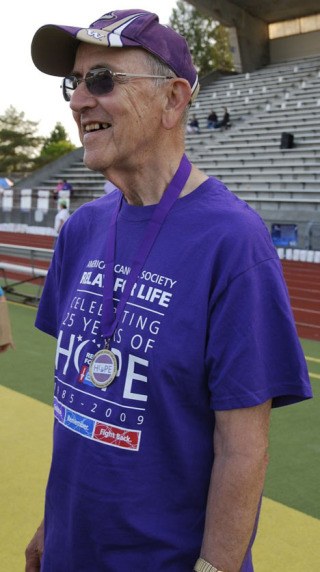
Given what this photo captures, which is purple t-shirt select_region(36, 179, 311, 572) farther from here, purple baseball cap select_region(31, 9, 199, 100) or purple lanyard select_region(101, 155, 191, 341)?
purple baseball cap select_region(31, 9, 199, 100)

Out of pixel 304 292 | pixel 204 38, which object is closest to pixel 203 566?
pixel 304 292

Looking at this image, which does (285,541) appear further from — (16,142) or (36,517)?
(16,142)

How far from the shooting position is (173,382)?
1482mm

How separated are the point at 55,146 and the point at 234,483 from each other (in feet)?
313

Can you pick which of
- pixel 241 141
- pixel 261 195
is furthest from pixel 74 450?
pixel 241 141

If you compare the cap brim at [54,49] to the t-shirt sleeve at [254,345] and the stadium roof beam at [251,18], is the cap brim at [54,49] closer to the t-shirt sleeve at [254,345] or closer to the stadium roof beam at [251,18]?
the t-shirt sleeve at [254,345]

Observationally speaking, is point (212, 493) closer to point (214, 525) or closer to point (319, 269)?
point (214, 525)

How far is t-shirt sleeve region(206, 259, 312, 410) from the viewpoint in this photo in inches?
56.1

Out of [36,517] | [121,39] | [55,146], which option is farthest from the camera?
[55,146]

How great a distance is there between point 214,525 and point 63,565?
0.41 metres

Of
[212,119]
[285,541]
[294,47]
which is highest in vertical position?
[294,47]

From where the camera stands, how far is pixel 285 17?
3559 cm

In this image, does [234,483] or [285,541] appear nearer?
[234,483]

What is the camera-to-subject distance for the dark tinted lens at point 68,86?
1.70 m
